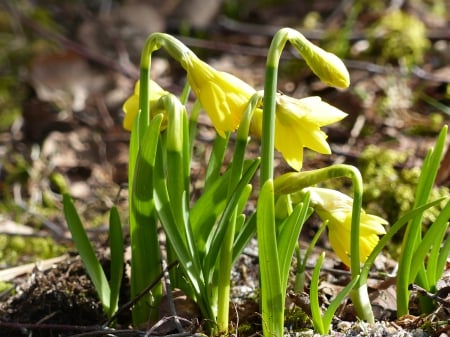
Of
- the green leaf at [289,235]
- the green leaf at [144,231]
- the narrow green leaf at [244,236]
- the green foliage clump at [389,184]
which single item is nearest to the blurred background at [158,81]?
the green foliage clump at [389,184]

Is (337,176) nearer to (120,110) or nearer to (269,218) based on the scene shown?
(269,218)

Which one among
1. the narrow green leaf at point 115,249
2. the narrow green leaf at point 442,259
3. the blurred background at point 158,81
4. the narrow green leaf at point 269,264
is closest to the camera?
the narrow green leaf at point 269,264

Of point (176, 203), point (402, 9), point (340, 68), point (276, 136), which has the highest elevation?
point (402, 9)

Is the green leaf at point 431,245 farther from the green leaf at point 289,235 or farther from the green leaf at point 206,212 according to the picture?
the green leaf at point 206,212

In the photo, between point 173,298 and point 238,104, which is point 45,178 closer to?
point 173,298

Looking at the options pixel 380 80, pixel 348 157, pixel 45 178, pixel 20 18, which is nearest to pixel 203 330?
pixel 348 157

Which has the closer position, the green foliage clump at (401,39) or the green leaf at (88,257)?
the green leaf at (88,257)

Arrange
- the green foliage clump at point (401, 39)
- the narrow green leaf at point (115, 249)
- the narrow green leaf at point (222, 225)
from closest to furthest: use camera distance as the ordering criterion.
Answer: the narrow green leaf at point (222, 225) < the narrow green leaf at point (115, 249) < the green foliage clump at point (401, 39)
